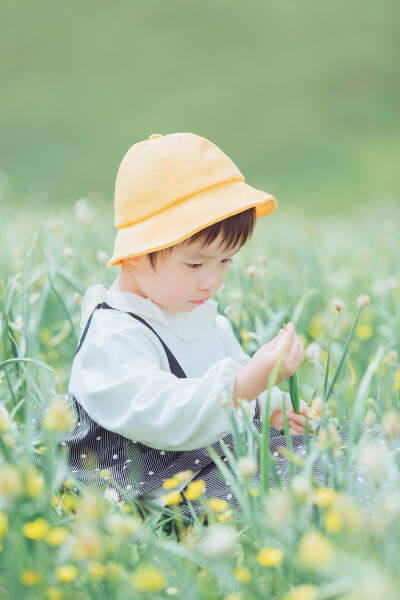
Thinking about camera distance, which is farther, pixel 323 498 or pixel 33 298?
pixel 33 298

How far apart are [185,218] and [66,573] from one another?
0.71m

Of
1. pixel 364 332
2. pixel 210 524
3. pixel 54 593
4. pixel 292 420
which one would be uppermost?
pixel 54 593

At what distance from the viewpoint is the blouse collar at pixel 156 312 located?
4.73 ft

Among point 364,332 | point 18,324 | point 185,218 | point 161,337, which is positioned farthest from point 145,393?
point 364,332

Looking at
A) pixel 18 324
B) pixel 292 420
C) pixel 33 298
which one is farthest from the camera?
pixel 33 298

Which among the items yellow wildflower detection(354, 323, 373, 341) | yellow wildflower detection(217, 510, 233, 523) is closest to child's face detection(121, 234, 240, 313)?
yellow wildflower detection(217, 510, 233, 523)

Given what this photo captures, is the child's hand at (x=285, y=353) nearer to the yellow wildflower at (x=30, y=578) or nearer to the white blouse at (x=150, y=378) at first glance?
the white blouse at (x=150, y=378)

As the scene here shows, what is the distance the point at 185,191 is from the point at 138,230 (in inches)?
4.8

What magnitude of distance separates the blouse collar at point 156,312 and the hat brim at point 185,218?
9 centimetres

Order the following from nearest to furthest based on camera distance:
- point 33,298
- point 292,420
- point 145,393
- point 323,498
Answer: point 323,498 < point 145,393 < point 292,420 < point 33,298

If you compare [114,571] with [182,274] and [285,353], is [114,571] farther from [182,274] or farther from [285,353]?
[182,274]

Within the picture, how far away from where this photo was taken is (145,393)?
125 cm

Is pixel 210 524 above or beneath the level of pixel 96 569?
beneath

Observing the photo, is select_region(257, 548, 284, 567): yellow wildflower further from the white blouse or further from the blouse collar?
the blouse collar
